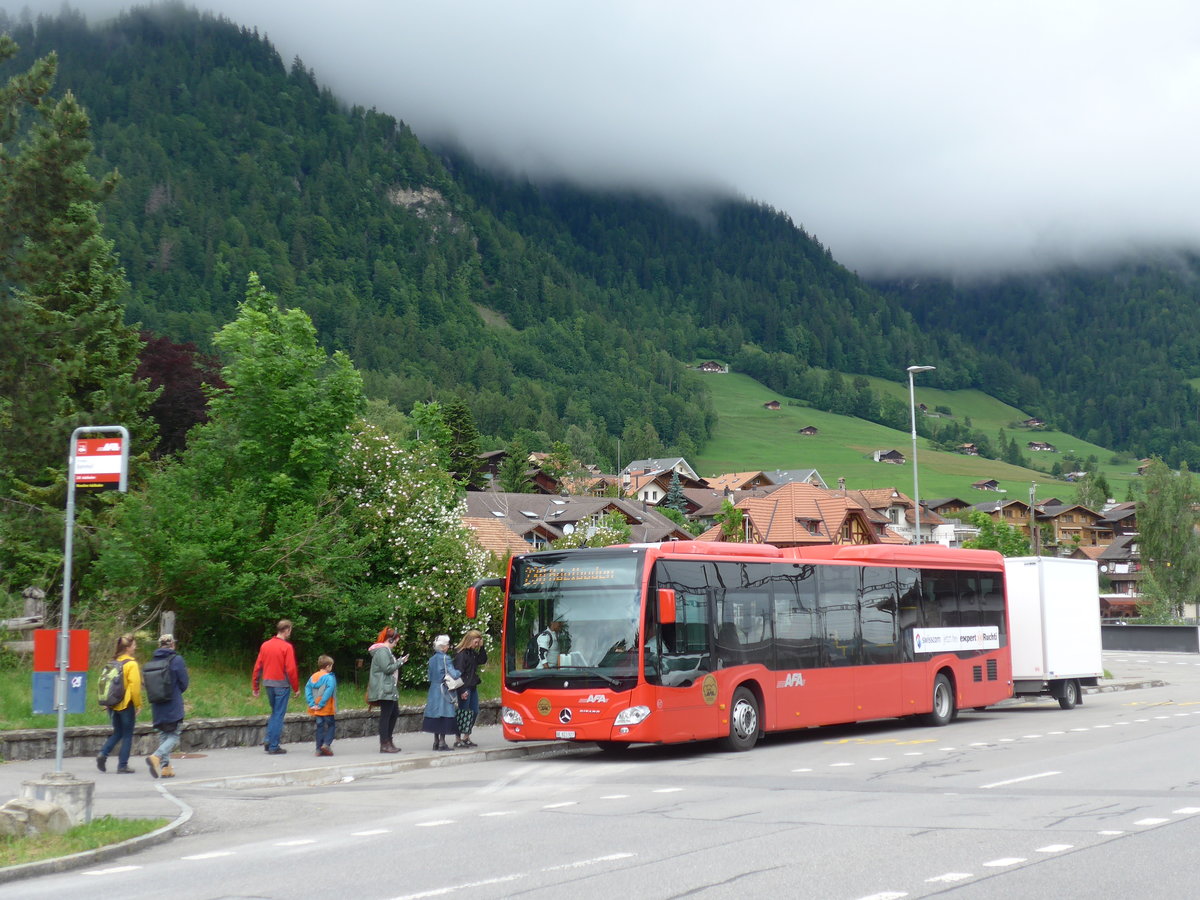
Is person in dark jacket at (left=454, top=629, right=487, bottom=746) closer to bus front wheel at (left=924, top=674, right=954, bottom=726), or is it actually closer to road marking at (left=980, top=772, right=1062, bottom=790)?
road marking at (left=980, top=772, right=1062, bottom=790)

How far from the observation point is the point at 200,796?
14.1 metres

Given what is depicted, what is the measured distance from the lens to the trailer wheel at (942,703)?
79.9 ft

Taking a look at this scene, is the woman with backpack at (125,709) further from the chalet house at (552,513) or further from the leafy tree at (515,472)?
the leafy tree at (515,472)

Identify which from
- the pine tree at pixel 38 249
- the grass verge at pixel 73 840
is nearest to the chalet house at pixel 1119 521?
the pine tree at pixel 38 249

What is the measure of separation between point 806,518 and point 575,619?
72.2m

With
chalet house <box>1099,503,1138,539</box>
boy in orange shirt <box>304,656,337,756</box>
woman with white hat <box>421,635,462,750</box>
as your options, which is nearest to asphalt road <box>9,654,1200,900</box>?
Result: woman with white hat <box>421,635,462,750</box>

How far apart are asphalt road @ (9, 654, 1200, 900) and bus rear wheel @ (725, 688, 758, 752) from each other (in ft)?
1.50

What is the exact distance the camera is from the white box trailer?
2798 cm

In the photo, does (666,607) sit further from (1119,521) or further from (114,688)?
(1119,521)

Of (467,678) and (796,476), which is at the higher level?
(796,476)

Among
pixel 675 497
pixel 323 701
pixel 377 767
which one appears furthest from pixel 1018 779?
pixel 675 497

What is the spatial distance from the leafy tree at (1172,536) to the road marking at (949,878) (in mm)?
85454

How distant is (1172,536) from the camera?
91.2 m

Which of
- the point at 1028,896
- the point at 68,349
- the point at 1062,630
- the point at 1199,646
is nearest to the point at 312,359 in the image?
the point at 68,349
